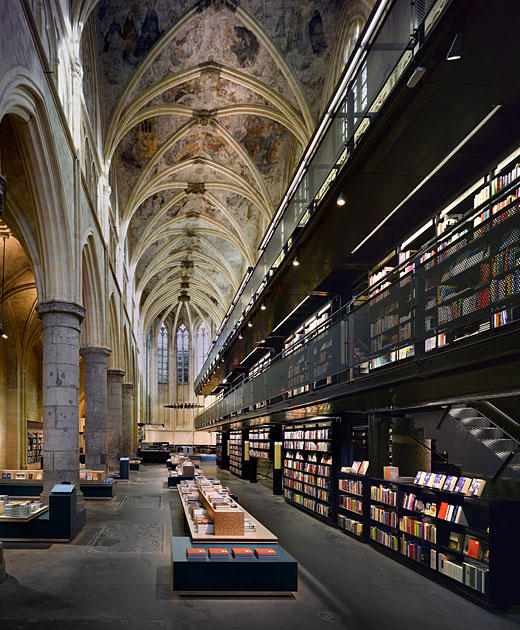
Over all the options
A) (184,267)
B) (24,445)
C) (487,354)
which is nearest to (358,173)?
(487,354)

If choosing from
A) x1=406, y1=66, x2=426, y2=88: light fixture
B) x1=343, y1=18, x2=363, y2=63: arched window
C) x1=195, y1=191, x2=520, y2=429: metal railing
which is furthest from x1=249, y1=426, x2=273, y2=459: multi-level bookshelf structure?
x1=406, y1=66, x2=426, y2=88: light fixture

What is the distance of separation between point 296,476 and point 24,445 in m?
17.8

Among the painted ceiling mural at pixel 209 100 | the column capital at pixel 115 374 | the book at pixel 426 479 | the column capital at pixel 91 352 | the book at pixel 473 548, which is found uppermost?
the painted ceiling mural at pixel 209 100

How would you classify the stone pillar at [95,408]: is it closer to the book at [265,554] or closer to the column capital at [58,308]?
the column capital at [58,308]

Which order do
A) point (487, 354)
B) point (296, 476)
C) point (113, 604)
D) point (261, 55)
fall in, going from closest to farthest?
1. point (487, 354)
2. point (113, 604)
3. point (296, 476)
4. point (261, 55)

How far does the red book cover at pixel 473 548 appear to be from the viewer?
7.54m

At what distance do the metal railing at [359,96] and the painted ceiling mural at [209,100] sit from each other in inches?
345

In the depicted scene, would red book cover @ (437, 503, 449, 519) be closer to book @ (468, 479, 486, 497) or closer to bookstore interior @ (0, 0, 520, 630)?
bookstore interior @ (0, 0, 520, 630)

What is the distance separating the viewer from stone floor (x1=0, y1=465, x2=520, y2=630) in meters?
6.52

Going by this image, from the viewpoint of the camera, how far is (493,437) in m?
9.00

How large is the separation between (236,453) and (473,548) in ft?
78.5

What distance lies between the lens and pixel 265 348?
79.3 ft

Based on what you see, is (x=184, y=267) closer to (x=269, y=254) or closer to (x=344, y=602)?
(x=269, y=254)

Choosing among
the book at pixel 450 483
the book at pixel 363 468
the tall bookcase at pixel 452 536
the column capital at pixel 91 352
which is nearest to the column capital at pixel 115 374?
the column capital at pixel 91 352
